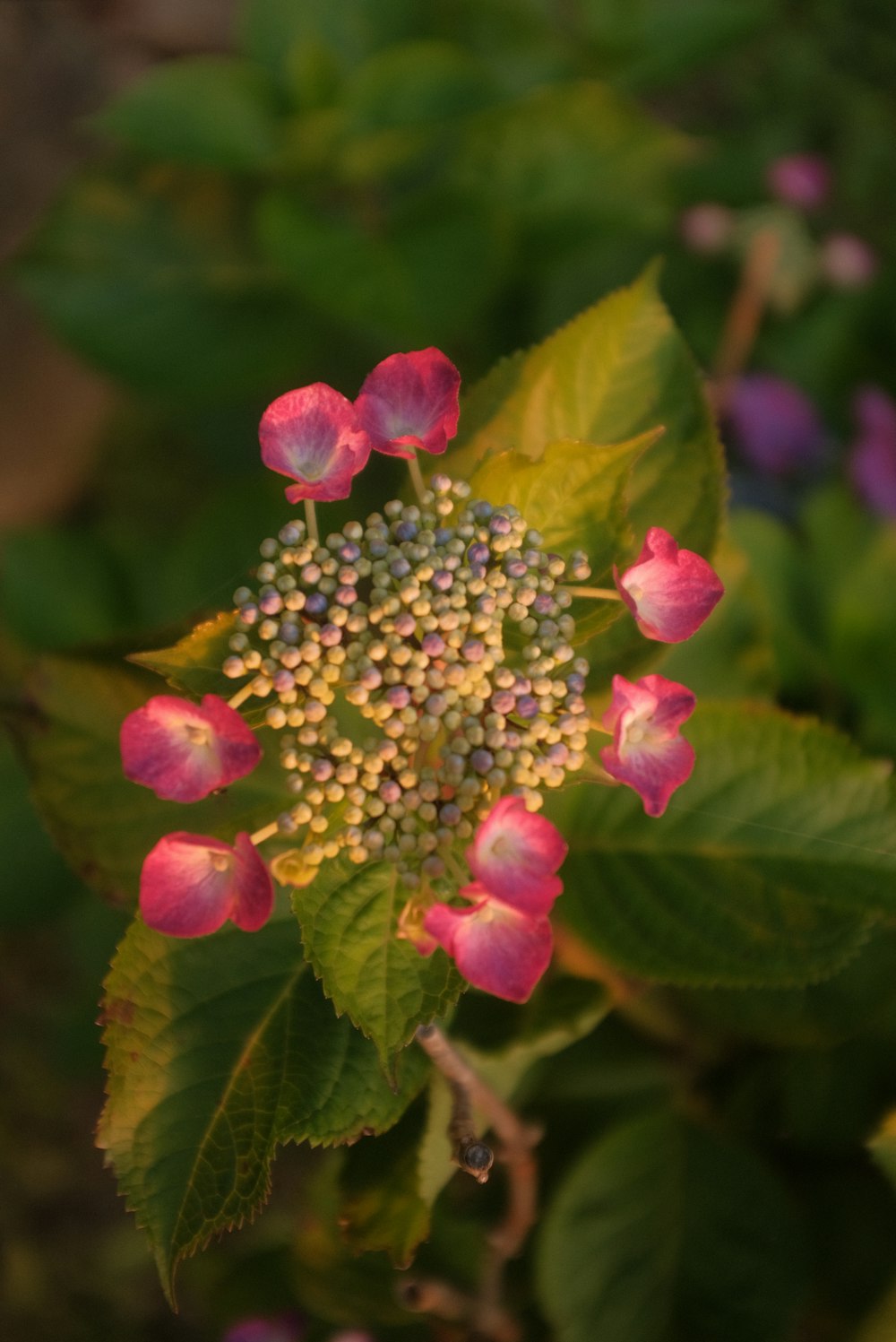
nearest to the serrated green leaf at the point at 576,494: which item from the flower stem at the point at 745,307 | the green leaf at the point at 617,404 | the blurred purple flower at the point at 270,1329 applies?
the green leaf at the point at 617,404

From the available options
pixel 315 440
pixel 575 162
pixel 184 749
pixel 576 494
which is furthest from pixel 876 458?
pixel 184 749

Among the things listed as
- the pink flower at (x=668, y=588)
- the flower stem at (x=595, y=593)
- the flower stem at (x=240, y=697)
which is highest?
the pink flower at (x=668, y=588)

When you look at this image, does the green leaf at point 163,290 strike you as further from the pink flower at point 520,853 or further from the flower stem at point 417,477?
the pink flower at point 520,853

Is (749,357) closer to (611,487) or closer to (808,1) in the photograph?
(808,1)

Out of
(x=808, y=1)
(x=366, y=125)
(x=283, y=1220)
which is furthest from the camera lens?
(x=808, y=1)

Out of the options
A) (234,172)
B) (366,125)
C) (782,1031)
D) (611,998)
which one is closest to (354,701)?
(611,998)

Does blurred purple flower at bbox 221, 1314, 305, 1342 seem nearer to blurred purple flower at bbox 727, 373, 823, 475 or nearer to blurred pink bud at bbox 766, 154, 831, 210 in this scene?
blurred purple flower at bbox 727, 373, 823, 475
